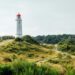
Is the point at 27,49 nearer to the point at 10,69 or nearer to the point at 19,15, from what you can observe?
the point at 19,15

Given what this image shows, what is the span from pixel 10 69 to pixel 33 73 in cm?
163

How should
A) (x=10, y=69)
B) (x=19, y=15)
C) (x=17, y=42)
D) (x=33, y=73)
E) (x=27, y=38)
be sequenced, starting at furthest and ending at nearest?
(x=19, y=15) → (x=27, y=38) → (x=17, y=42) → (x=10, y=69) → (x=33, y=73)

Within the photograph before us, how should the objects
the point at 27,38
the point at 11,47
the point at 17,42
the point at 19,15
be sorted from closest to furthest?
the point at 11,47 → the point at 17,42 → the point at 27,38 → the point at 19,15

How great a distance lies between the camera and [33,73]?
55.1 ft

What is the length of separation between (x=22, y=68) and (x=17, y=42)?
122 feet

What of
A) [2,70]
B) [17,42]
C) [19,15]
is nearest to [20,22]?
[19,15]

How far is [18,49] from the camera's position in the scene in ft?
169

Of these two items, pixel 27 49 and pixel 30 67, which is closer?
pixel 30 67

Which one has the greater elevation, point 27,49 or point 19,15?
point 19,15

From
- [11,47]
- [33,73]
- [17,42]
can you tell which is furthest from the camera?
[17,42]

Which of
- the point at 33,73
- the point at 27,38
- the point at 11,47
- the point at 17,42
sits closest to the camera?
the point at 33,73

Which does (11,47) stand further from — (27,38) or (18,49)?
(27,38)

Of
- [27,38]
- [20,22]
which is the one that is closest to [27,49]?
[27,38]

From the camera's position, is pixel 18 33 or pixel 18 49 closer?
pixel 18 49
